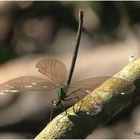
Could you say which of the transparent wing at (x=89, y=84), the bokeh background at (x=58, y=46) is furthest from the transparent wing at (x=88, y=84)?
the bokeh background at (x=58, y=46)

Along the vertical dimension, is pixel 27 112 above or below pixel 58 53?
below

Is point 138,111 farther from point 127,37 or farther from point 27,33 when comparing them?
point 27,33

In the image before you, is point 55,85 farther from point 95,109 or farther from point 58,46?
point 58,46

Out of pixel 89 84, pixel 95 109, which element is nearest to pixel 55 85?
pixel 89 84

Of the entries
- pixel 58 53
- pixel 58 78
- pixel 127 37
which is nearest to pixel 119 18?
pixel 127 37

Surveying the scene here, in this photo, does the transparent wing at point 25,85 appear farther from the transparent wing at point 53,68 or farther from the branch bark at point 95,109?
the branch bark at point 95,109

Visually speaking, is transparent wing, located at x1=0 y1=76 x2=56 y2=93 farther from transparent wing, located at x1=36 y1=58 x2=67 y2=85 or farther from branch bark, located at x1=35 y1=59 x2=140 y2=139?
branch bark, located at x1=35 y1=59 x2=140 y2=139
